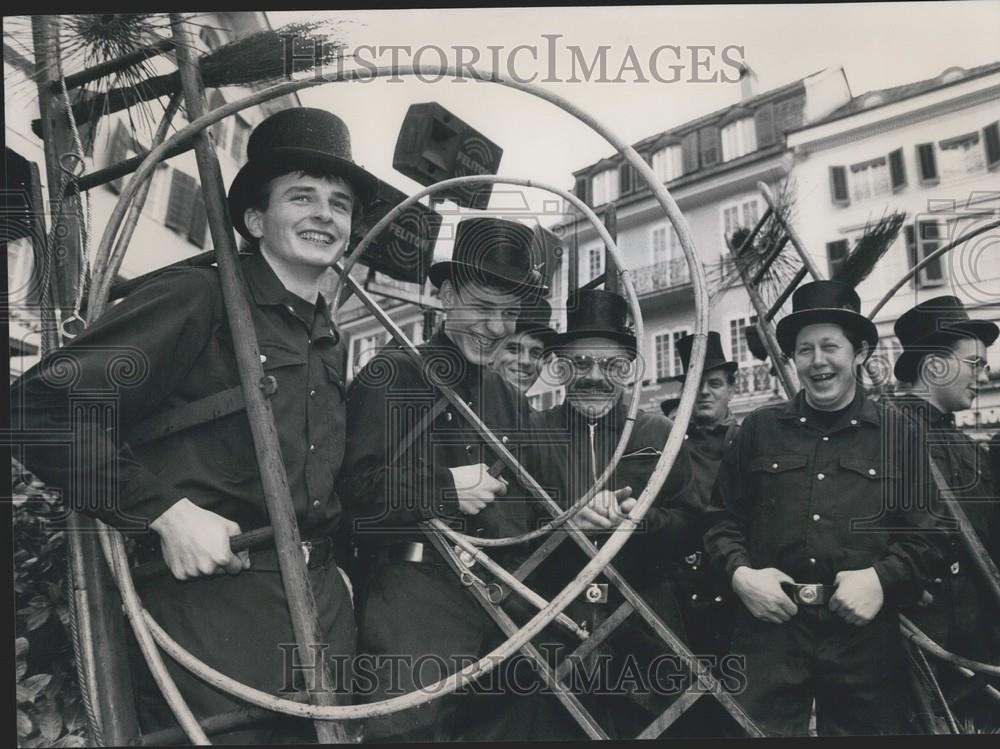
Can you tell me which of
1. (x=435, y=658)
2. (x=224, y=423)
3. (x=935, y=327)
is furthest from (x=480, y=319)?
(x=935, y=327)

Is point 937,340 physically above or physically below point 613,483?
above

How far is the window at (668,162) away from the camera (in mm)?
4258

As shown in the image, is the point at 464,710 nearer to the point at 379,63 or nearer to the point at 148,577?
the point at 148,577

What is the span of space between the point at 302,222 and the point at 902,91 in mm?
2964

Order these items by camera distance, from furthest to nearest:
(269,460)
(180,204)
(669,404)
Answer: (669,404) < (180,204) < (269,460)

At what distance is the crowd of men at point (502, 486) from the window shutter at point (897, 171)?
0.59 meters

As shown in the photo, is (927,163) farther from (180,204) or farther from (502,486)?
(180,204)

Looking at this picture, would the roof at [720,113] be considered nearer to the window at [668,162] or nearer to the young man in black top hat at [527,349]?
the window at [668,162]

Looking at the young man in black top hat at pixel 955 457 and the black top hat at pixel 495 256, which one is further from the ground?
the black top hat at pixel 495 256

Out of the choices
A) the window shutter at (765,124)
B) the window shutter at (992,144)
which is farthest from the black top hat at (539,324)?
the window shutter at (992,144)

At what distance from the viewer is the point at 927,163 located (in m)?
4.19

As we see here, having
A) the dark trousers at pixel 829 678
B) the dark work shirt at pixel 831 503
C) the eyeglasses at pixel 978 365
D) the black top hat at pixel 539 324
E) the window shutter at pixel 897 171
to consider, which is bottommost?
the dark trousers at pixel 829 678

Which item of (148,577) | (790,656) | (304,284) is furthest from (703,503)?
(148,577)

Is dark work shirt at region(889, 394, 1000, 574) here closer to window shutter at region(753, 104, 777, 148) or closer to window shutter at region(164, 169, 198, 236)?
window shutter at region(753, 104, 777, 148)
